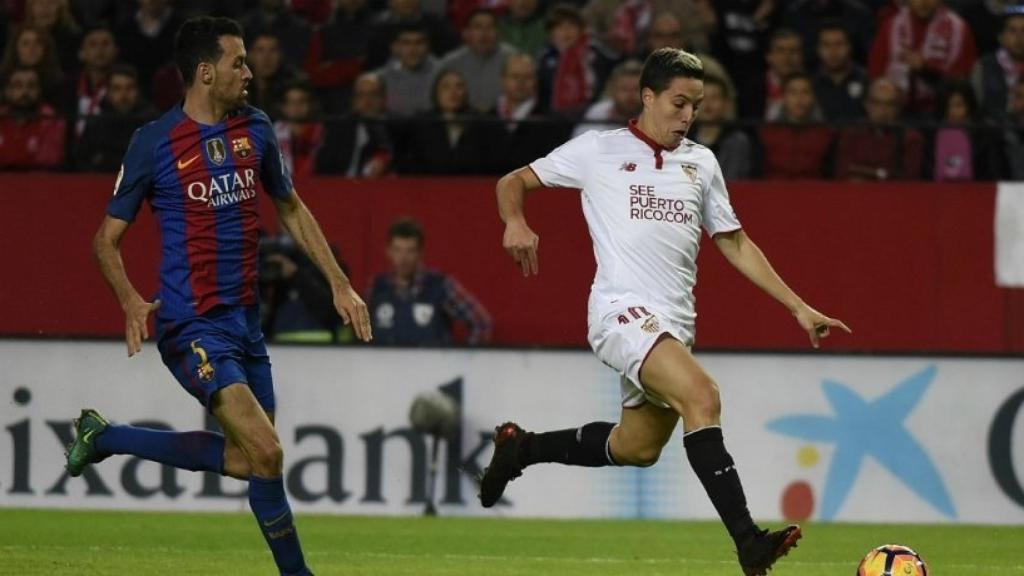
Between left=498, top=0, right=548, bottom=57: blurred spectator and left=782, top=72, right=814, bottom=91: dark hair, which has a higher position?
left=498, top=0, right=548, bottom=57: blurred spectator

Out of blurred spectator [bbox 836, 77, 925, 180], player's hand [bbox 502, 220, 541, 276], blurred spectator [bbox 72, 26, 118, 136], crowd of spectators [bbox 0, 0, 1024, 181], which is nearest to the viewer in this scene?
player's hand [bbox 502, 220, 541, 276]

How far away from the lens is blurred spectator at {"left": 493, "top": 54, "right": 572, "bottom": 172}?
13.8m

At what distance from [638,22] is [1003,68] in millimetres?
2785

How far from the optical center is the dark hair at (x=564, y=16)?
15094mm

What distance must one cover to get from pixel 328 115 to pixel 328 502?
342cm

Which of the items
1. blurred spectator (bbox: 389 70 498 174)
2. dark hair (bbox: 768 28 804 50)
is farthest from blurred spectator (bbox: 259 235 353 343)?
dark hair (bbox: 768 28 804 50)

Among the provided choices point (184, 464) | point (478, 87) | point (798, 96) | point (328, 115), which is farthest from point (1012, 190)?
point (184, 464)

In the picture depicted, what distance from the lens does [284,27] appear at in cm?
1598

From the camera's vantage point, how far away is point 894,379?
500 inches

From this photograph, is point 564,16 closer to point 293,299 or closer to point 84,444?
point 293,299

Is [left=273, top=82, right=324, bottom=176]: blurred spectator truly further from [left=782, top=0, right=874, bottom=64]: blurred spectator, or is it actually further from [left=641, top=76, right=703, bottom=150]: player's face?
[left=641, top=76, right=703, bottom=150]: player's face

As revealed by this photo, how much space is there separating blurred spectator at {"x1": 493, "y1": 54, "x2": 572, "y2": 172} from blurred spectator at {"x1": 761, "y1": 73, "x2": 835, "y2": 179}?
1.44m

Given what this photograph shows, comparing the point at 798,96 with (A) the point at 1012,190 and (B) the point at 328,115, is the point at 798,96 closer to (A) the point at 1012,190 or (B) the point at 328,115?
(A) the point at 1012,190

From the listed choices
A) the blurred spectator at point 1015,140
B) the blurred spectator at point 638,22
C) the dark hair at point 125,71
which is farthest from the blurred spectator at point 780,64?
the dark hair at point 125,71
